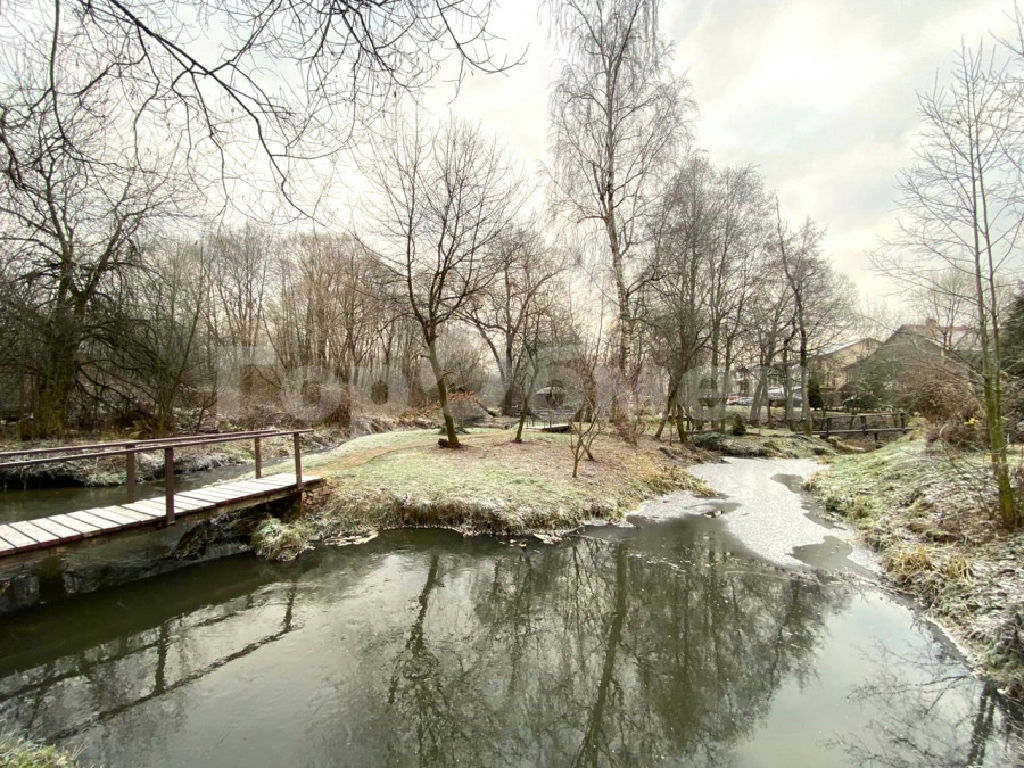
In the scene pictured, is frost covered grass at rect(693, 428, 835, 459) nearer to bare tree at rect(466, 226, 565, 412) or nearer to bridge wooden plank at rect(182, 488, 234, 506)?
bare tree at rect(466, 226, 565, 412)

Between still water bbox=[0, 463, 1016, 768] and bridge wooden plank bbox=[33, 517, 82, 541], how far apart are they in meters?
0.80

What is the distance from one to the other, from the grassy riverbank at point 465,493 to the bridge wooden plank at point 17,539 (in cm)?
239

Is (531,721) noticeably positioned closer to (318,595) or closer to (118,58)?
(318,595)

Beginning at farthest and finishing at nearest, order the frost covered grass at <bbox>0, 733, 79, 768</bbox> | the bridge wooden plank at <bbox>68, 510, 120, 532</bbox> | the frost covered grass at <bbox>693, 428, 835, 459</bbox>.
Answer: the frost covered grass at <bbox>693, 428, 835, 459</bbox> → the bridge wooden plank at <bbox>68, 510, 120, 532</bbox> → the frost covered grass at <bbox>0, 733, 79, 768</bbox>

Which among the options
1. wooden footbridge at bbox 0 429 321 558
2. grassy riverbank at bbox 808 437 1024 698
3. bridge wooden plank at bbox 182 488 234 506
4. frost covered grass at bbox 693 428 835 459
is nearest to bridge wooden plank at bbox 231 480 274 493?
wooden footbridge at bbox 0 429 321 558

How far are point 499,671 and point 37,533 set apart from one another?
477 centimetres

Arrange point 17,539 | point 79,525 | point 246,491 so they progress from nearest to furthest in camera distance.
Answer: point 17,539
point 79,525
point 246,491

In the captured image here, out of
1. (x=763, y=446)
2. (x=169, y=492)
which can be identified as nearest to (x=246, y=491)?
(x=169, y=492)

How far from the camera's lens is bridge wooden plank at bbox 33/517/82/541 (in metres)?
4.51

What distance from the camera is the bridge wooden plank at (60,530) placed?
4508 mm

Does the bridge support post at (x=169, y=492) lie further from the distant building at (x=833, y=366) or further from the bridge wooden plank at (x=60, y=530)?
the distant building at (x=833, y=366)

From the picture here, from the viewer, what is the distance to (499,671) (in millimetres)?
3650

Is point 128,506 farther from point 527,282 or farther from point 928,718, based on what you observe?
point 527,282

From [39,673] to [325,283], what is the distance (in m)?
21.1
